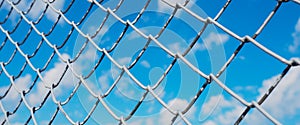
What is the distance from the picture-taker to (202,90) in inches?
42.7

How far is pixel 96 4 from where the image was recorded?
1.68m

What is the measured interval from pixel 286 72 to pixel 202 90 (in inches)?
9.9

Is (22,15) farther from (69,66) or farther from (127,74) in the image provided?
(127,74)

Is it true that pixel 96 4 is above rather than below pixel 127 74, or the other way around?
above

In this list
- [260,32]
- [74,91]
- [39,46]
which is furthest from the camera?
[39,46]

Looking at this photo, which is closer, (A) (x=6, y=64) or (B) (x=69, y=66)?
(B) (x=69, y=66)

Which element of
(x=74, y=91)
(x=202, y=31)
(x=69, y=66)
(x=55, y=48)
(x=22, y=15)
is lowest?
(x=202, y=31)

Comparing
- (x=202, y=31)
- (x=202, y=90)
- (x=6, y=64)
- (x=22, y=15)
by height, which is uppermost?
(x=22, y=15)

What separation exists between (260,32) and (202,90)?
208mm

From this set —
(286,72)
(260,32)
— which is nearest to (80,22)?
(260,32)

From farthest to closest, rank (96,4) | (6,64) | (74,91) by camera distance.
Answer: (6,64), (96,4), (74,91)

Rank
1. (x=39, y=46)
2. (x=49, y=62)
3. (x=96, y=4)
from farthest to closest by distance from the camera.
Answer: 1. (x=39, y=46)
2. (x=49, y=62)
3. (x=96, y=4)

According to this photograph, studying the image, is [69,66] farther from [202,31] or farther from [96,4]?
[202,31]

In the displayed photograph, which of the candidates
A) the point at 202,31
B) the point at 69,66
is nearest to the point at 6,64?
the point at 69,66
